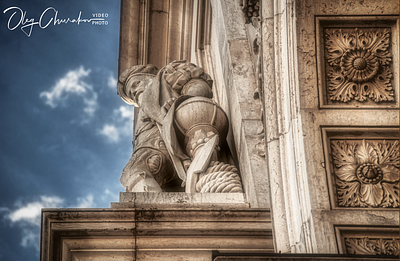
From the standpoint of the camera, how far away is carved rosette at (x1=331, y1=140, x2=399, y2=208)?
334 centimetres

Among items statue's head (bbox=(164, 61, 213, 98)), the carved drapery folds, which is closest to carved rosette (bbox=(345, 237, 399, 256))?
the carved drapery folds

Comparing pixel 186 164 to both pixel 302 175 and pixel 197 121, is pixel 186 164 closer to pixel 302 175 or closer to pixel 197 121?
pixel 197 121

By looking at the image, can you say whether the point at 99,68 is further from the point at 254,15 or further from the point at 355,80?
the point at 355,80

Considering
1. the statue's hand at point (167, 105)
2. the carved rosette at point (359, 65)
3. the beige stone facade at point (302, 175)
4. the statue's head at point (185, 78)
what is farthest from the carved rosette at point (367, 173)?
the statue's head at point (185, 78)

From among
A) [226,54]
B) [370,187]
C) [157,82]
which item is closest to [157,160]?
[157,82]

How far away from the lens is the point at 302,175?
11.4 feet

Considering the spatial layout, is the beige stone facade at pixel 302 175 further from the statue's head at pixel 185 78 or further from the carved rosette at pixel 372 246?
the statue's head at pixel 185 78

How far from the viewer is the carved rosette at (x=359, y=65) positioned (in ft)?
12.1

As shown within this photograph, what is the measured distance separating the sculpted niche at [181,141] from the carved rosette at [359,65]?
1.23m

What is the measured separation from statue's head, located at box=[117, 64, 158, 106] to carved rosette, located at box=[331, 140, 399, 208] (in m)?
3.61

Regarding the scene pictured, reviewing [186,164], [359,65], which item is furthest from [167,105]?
[359,65]

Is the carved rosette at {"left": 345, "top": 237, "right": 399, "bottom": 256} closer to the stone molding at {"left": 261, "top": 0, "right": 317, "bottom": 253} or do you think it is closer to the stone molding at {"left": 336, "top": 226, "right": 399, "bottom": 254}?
the stone molding at {"left": 336, "top": 226, "right": 399, "bottom": 254}
